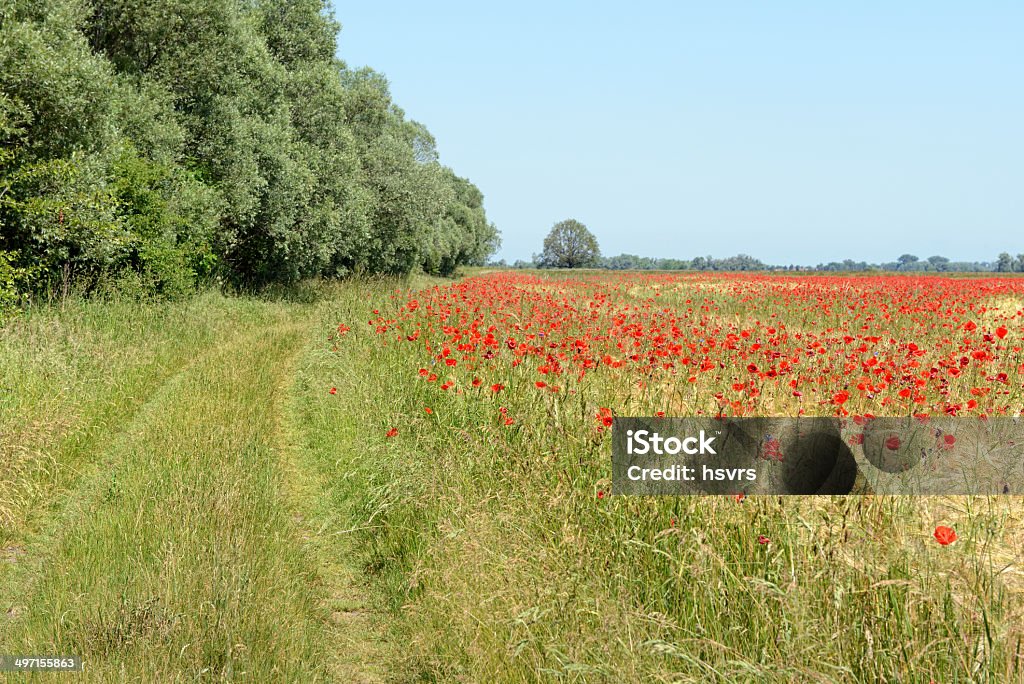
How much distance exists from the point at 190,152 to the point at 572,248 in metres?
119

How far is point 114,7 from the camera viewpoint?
18172 millimetres

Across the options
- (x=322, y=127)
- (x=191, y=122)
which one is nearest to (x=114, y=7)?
(x=191, y=122)

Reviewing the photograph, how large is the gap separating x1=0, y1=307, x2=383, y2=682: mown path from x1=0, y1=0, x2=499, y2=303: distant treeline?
666cm

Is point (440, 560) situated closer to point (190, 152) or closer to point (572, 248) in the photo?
point (190, 152)

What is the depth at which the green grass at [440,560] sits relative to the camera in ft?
10.3

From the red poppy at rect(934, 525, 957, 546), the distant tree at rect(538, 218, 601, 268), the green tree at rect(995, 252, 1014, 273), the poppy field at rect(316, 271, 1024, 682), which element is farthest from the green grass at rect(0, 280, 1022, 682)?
the green tree at rect(995, 252, 1014, 273)

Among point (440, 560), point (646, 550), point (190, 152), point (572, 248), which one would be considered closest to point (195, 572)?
point (440, 560)

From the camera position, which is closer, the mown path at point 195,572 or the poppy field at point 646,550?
the poppy field at point 646,550

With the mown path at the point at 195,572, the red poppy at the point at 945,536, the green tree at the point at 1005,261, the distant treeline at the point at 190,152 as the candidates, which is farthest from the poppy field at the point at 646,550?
the green tree at the point at 1005,261

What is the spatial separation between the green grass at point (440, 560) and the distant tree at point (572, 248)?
13055 centimetres

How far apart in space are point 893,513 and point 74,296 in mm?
A: 14122

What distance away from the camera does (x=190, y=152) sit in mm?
22094

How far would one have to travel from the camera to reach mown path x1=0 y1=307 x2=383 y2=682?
171 inches

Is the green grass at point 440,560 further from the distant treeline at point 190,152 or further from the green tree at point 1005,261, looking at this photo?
the green tree at point 1005,261
